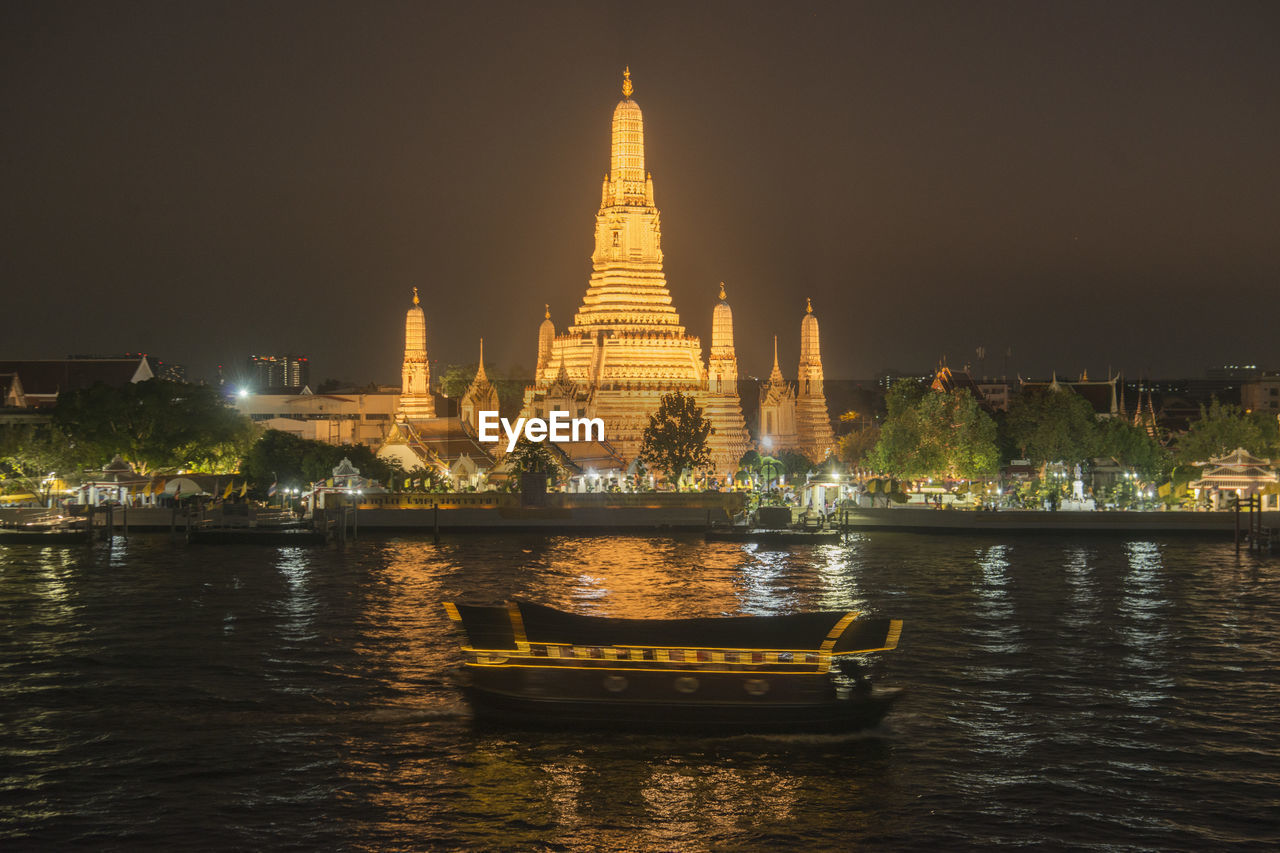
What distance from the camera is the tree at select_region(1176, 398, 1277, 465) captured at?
7962 cm

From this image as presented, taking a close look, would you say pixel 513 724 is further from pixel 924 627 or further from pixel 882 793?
pixel 924 627

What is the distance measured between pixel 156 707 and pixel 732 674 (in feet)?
41.1

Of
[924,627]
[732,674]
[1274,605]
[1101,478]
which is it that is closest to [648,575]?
[924,627]

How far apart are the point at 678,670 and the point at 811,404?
244 ft

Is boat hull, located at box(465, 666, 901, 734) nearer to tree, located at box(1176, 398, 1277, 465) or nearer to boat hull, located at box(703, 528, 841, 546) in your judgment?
boat hull, located at box(703, 528, 841, 546)

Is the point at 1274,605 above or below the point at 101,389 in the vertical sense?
below

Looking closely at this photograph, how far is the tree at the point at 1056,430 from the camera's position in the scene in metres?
86.0

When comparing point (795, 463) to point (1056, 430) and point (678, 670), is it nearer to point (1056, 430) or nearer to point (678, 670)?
point (1056, 430)

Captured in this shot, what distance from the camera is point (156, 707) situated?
100 feet

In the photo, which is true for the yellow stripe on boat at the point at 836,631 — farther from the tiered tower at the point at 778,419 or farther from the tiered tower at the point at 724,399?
the tiered tower at the point at 778,419

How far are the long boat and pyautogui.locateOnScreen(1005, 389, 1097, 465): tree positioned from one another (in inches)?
2405

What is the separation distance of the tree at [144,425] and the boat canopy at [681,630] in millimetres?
53526

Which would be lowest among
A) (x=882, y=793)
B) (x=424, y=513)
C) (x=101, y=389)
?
(x=882, y=793)

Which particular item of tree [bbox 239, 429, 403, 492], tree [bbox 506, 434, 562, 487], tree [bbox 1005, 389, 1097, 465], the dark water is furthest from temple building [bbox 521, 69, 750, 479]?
the dark water
